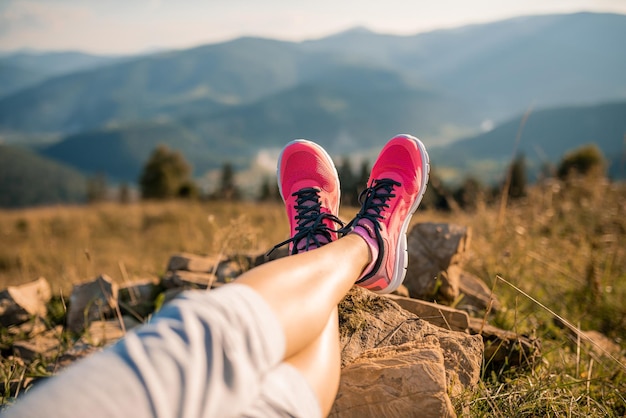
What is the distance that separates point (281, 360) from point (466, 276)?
232 centimetres

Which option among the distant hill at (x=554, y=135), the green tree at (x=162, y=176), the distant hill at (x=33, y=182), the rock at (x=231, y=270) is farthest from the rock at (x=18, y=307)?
the distant hill at (x=554, y=135)

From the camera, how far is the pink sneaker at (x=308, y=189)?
2381mm

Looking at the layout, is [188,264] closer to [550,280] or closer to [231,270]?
[231,270]

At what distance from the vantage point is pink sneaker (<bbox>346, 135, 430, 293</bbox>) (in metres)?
2.18

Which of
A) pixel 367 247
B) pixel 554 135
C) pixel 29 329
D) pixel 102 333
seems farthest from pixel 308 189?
pixel 554 135

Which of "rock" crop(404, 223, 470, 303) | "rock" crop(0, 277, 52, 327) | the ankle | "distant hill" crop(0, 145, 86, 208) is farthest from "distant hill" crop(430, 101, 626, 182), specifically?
the ankle

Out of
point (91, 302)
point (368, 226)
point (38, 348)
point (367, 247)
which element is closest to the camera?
point (367, 247)

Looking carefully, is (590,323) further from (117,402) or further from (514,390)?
(117,402)

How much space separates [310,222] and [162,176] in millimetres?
44233

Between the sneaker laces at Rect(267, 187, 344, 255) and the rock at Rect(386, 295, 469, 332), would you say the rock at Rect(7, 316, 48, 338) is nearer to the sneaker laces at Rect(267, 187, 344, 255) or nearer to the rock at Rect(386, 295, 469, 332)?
the sneaker laces at Rect(267, 187, 344, 255)

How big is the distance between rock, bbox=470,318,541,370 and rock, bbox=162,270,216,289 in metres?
1.74

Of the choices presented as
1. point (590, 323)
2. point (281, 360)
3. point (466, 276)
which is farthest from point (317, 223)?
point (590, 323)

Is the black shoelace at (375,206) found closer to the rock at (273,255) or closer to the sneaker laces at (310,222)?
the sneaker laces at (310,222)

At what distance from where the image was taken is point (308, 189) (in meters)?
2.76
